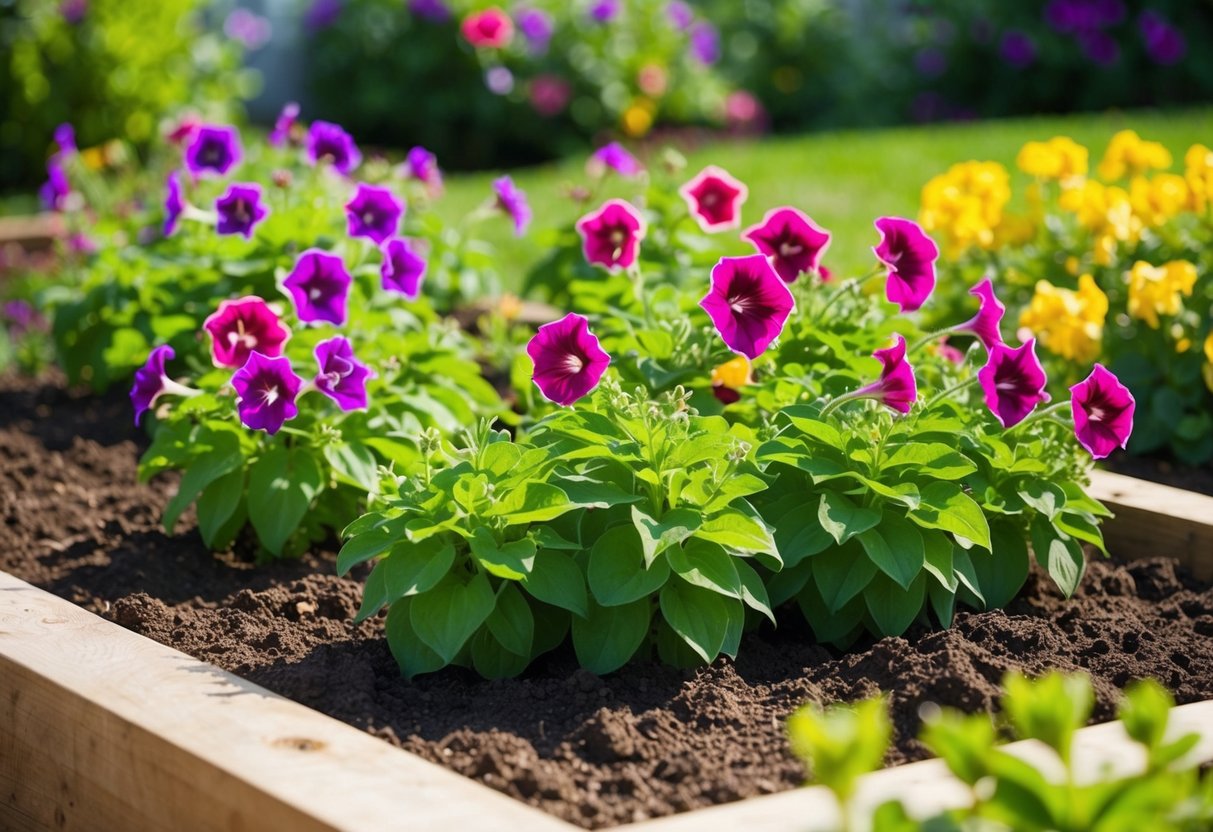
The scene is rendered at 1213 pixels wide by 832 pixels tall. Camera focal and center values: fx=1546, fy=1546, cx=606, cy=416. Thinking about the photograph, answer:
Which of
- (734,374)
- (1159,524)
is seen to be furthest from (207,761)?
(1159,524)

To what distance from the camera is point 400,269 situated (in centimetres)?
340

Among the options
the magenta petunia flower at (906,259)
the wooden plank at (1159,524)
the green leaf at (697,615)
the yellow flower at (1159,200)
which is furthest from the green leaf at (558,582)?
the yellow flower at (1159,200)

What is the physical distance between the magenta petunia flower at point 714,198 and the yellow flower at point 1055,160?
42.5 inches

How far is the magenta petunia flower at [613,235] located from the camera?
3.25 m

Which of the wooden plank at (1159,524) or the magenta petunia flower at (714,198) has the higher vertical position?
the magenta petunia flower at (714,198)

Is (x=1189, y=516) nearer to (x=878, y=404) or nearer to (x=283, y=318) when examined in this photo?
(x=878, y=404)

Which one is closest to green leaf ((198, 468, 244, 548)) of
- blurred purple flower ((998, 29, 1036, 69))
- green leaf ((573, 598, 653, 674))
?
green leaf ((573, 598, 653, 674))

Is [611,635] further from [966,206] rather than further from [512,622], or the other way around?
[966,206]

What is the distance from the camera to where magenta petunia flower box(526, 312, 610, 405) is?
257cm

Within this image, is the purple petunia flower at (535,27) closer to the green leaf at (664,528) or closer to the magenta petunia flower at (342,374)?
the magenta petunia flower at (342,374)

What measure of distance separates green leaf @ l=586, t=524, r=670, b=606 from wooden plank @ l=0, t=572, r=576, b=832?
0.45 m

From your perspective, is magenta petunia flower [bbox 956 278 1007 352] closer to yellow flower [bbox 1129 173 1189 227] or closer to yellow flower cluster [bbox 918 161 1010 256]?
yellow flower cluster [bbox 918 161 1010 256]

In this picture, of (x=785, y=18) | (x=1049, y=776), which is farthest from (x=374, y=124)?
(x=1049, y=776)

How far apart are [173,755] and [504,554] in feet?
1.86
